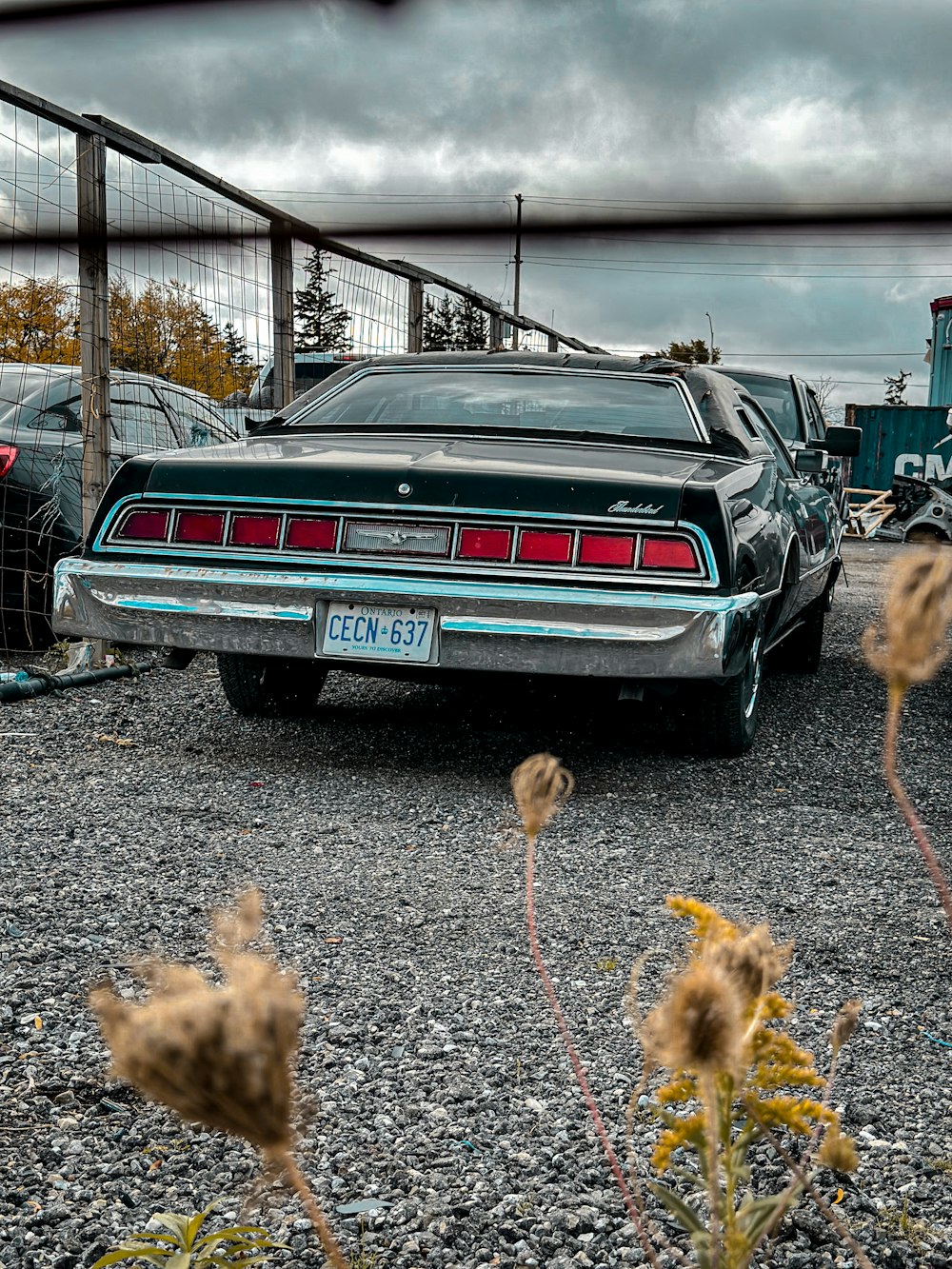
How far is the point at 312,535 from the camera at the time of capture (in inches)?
158

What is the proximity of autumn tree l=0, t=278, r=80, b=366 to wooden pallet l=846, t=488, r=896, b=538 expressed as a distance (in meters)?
13.7

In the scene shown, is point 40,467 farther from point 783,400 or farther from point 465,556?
point 783,400

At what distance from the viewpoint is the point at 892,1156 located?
1891mm

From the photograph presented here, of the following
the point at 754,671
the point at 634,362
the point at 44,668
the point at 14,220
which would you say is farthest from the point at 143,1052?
the point at 44,668

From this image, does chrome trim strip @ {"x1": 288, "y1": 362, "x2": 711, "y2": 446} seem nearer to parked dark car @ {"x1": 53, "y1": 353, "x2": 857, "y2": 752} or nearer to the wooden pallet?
parked dark car @ {"x1": 53, "y1": 353, "x2": 857, "y2": 752}

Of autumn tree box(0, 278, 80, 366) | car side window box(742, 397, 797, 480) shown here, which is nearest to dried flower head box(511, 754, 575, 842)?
car side window box(742, 397, 797, 480)

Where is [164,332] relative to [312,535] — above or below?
above

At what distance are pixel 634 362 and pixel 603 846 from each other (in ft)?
8.14

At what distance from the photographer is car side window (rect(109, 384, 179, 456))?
21.8ft

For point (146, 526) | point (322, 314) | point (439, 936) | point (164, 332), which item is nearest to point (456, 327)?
point (322, 314)

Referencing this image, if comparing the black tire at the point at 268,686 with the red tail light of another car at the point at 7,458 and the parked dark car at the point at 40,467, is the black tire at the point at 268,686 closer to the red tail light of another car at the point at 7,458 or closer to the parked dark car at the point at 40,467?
the parked dark car at the point at 40,467

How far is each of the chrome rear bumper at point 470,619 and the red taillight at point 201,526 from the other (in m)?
0.10

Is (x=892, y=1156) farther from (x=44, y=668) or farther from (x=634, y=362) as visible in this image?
(x=44, y=668)

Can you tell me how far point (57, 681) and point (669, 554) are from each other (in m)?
2.83
